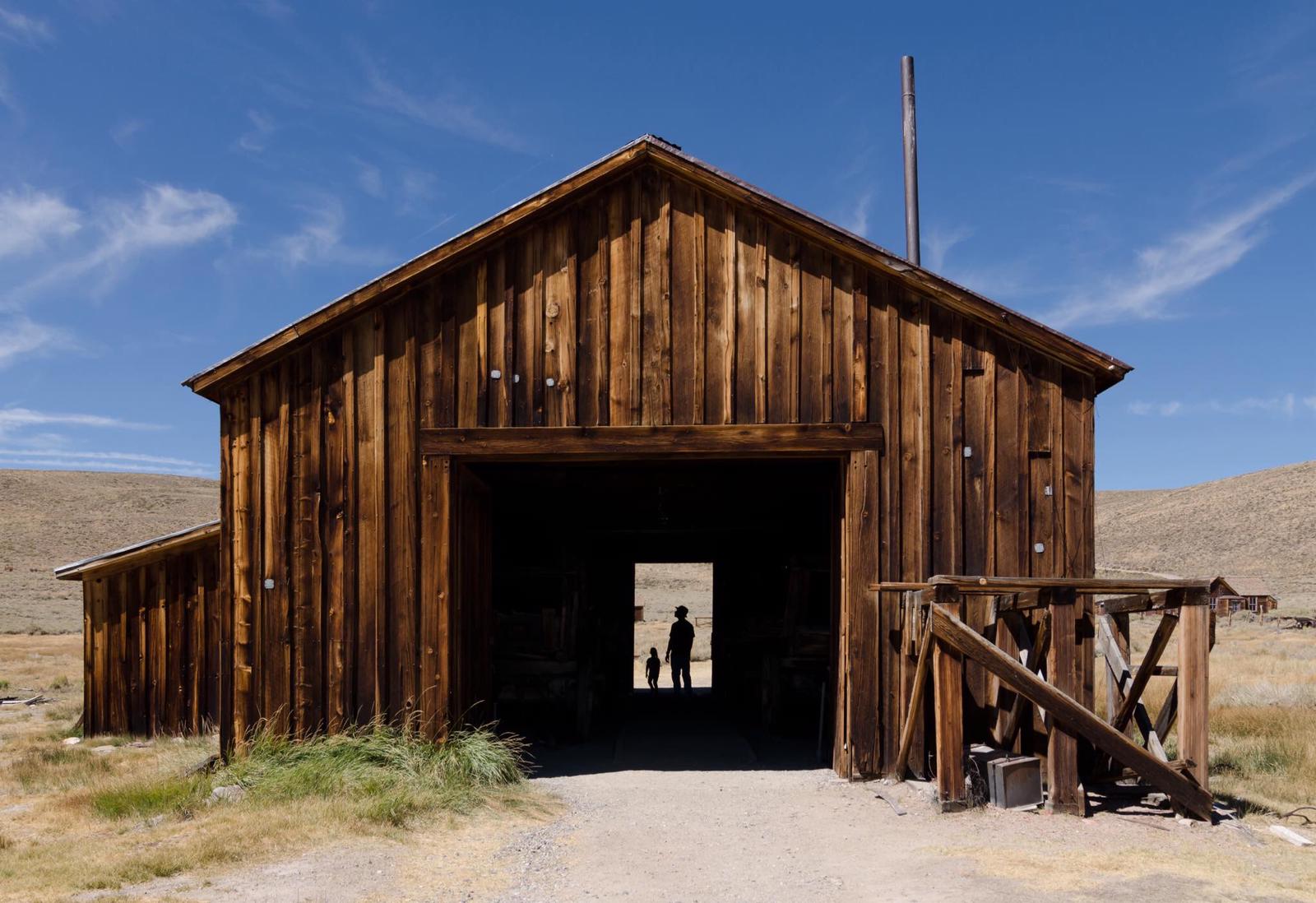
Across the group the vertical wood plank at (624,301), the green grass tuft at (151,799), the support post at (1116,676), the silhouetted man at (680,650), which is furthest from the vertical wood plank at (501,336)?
the silhouetted man at (680,650)

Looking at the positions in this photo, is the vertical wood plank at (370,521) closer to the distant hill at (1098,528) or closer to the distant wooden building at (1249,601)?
the distant wooden building at (1249,601)

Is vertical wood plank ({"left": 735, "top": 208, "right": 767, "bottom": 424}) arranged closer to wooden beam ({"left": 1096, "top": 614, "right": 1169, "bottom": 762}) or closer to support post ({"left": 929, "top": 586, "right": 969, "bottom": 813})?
support post ({"left": 929, "top": 586, "right": 969, "bottom": 813})

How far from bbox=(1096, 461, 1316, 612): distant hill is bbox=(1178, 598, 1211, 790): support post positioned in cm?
4612

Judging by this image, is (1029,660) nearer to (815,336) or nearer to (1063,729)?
(1063,729)

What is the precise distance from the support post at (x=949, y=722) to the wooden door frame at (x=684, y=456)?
58.3 inches

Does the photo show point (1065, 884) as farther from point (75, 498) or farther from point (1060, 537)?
point (75, 498)

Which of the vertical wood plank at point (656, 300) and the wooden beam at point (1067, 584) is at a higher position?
the vertical wood plank at point (656, 300)

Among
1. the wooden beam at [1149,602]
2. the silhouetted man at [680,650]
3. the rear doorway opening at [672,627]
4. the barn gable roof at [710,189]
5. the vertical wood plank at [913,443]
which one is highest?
the barn gable roof at [710,189]

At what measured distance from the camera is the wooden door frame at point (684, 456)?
10172 millimetres

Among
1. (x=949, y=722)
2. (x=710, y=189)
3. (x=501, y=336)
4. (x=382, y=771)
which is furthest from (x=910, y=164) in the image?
(x=382, y=771)

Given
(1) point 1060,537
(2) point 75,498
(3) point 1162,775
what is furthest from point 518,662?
(2) point 75,498

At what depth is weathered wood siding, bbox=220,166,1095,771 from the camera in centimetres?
1023

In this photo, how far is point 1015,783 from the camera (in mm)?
8531

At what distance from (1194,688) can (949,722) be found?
1.99m
